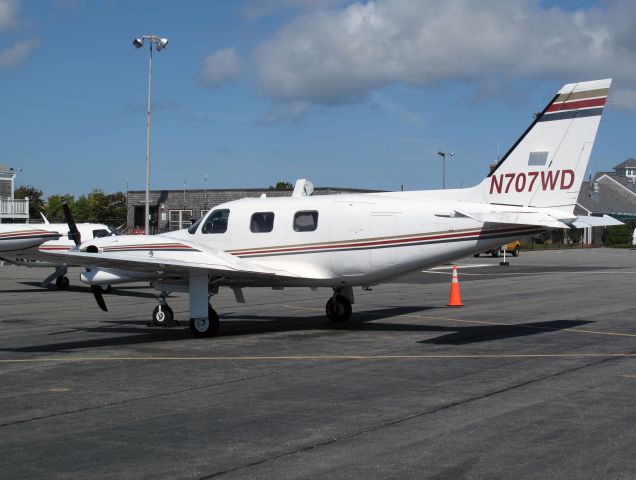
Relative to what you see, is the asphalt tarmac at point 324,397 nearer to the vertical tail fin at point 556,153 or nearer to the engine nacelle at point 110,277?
the engine nacelle at point 110,277

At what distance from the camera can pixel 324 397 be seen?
33.8 ft

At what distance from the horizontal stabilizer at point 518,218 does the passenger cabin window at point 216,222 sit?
616 cm

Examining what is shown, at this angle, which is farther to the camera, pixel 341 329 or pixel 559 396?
pixel 341 329

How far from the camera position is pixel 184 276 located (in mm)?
17219

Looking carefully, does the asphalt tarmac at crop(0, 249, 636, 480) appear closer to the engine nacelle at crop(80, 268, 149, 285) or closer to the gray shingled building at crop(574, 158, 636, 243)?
the engine nacelle at crop(80, 268, 149, 285)

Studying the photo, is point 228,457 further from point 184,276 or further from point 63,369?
point 184,276

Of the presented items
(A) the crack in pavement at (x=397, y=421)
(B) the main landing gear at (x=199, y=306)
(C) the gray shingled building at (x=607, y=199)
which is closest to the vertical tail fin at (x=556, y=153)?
(A) the crack in pavement at (x=397, y=421)

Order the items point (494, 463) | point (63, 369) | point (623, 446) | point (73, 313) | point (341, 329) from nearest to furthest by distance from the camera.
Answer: point (494, 463) → point (623, 446) → point (63, 369) → point (341, 329) → point (73, 313)

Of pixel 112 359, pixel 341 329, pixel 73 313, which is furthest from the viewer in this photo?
pixel 73 313

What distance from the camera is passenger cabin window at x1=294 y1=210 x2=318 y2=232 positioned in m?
17.6

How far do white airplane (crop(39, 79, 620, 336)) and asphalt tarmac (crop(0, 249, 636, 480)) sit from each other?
129 cm

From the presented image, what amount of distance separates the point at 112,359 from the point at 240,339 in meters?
3.33

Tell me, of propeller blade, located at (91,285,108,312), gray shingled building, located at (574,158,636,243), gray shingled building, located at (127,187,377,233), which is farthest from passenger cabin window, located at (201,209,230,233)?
gray shingled building, located at (574,158,636,243)

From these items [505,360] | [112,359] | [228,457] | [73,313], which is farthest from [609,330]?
[73,313]
